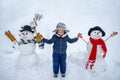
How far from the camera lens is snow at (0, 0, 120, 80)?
4500 mm

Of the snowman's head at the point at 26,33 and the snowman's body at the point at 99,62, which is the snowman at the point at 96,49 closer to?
the snowman's body at the point at 99,62

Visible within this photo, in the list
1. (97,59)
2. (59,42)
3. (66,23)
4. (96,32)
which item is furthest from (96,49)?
(66,23)

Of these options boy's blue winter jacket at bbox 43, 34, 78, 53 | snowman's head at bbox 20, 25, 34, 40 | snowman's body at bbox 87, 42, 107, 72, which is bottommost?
snowman's body at bbox 87, 42, 107, 72

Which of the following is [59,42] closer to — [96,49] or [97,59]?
[96,49]

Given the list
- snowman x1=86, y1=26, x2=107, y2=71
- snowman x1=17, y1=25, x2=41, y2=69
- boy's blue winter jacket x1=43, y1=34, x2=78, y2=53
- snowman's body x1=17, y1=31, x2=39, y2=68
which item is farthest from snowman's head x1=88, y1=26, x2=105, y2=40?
snowman's body x1=17, y1=31, x2=39, y2=68

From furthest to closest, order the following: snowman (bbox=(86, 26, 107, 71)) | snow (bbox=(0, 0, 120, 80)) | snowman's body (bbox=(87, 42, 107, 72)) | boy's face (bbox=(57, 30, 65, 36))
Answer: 1. snow (bbox=(0, 0, 120, 80))
2. snowman's body (bbox=(87, 42, 107, 72))
3. snowman (bbox=(86, 26, 107, 71))
4. boy's face (bbox=(57, 30, 65, 36))

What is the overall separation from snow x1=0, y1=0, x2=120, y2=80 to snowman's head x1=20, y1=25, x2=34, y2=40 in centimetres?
61

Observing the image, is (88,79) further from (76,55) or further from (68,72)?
(76,55)

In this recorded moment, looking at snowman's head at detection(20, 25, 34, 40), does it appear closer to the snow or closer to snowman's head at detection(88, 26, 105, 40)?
the snow

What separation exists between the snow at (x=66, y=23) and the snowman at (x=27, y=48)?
11cm

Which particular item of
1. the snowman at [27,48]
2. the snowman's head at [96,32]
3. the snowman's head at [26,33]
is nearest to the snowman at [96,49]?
the snowman's head at [96,32]

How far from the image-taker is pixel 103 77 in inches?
173

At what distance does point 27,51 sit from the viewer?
174 inches

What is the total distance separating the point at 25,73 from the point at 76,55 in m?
1.10
